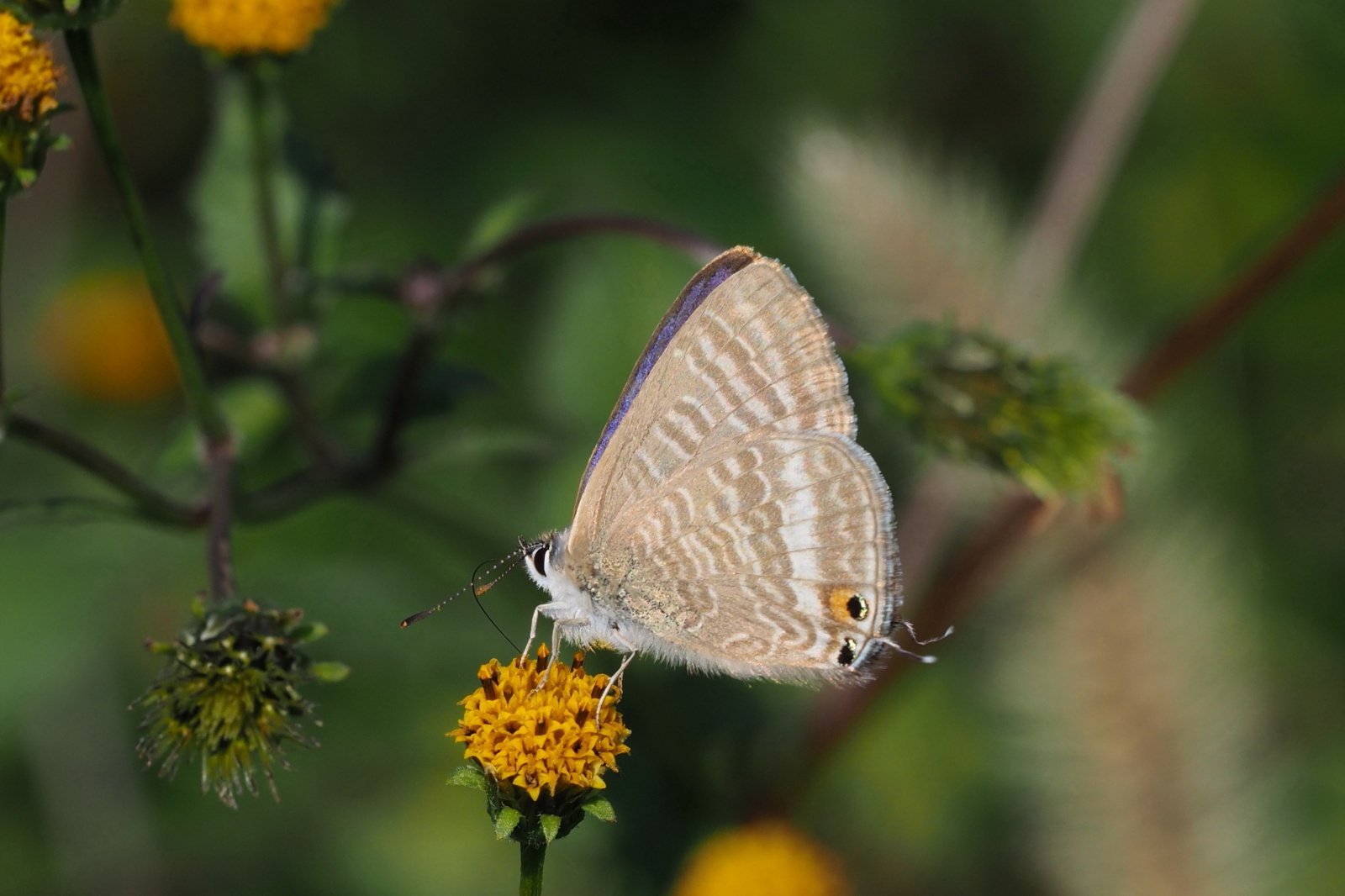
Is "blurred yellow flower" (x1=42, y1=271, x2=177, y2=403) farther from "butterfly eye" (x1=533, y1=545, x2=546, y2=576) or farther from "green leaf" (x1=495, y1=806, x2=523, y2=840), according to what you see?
"green leaf" (x1=495, y1=806, x2=523, y2=840)

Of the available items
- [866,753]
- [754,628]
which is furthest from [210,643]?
[866,753]

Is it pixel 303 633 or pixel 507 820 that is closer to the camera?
pixel 507 820

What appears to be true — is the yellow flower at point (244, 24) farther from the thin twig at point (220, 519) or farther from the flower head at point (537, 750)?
the flower head at point (537, 750)

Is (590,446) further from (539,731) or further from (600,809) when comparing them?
(600,809)

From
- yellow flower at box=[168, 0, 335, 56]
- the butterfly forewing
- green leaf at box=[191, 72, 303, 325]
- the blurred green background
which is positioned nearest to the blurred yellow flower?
the blurred green background

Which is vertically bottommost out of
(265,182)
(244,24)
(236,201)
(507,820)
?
(507,820)

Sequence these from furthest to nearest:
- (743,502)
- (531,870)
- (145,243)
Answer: (743,502) < (145,243) < (531,870)

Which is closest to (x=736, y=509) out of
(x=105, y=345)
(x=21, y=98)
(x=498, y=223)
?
(x=498, y=223)
